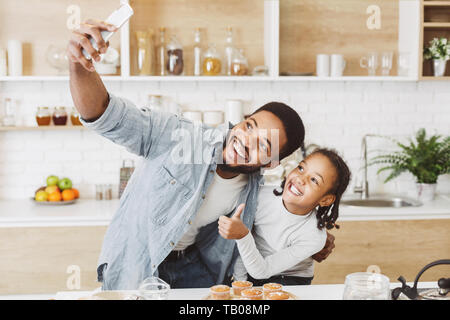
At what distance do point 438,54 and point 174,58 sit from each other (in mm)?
1781

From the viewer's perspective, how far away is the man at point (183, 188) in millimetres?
1604

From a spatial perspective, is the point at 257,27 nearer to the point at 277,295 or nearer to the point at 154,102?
the point at 154,102

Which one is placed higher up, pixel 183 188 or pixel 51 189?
pixel 183 188

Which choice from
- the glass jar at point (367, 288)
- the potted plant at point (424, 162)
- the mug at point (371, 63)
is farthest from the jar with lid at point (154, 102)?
the glass jar at point (367, 288)

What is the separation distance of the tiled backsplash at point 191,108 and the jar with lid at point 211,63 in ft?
0.71

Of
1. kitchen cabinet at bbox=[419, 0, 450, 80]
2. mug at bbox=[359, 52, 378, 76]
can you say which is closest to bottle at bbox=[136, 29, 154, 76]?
mug at bbox=[359, 52, 378, 76]

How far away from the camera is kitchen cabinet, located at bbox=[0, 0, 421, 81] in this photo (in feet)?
11.2

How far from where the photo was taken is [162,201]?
1729 mm

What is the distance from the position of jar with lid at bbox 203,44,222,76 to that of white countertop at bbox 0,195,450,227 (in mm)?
1070

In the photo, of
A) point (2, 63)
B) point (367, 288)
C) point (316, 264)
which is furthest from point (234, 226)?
point (2, 63)

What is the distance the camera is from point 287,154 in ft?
5.24

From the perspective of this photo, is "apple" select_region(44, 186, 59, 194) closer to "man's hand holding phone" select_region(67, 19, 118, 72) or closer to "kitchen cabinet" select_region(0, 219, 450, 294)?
"kitchen cabinet" select_region(0, 219, 450, 294)
